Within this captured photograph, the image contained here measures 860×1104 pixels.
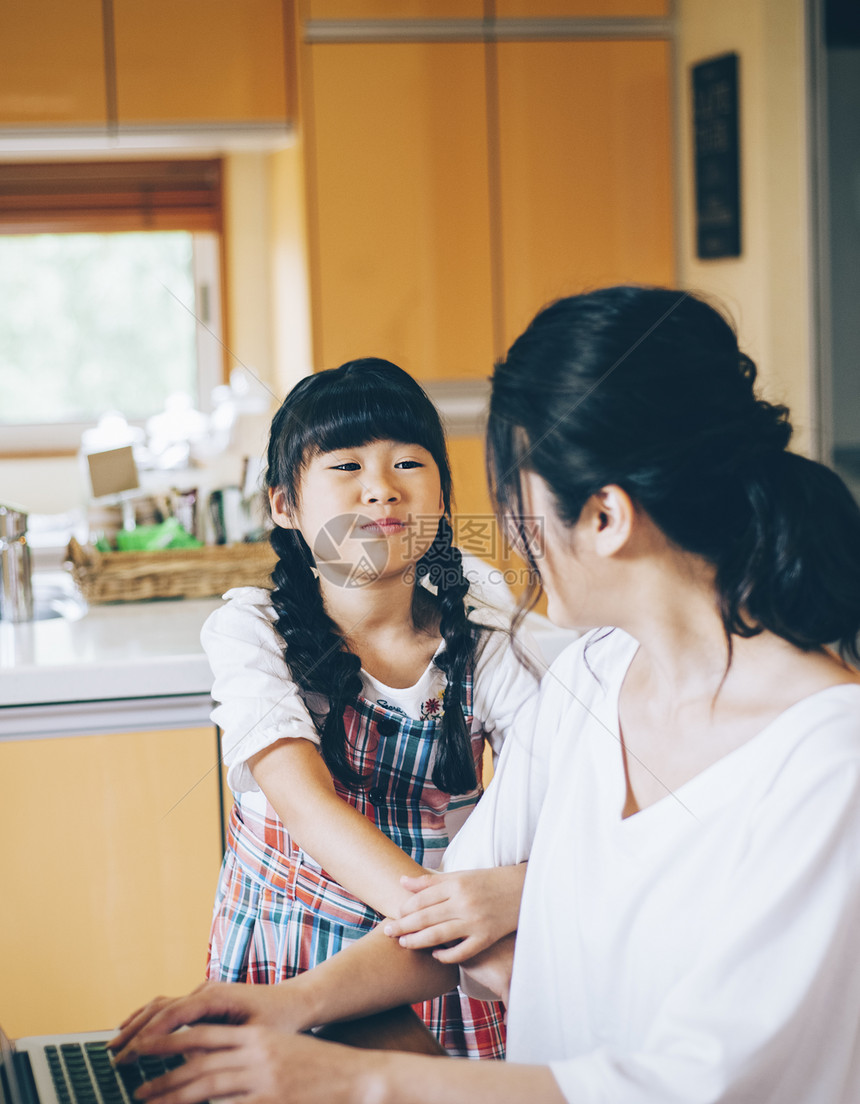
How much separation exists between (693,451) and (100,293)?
299cm

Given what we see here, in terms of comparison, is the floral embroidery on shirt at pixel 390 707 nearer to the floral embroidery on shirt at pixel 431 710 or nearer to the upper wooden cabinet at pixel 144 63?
the floral embroidery on shirt at pixel 431 710

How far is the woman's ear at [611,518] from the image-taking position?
2.49 feet

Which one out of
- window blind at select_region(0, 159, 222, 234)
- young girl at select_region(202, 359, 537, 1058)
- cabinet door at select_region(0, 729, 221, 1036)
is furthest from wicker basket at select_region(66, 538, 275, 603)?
window blind at select_region(0, 159, 222, 234)

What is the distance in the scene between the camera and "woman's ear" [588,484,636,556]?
76cm

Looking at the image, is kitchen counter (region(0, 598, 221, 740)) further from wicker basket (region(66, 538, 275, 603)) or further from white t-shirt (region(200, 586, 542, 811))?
white t-shirt (region(200, 586, 542, 811))

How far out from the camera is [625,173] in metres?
2.86

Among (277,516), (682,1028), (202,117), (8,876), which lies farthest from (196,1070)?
(202,117)

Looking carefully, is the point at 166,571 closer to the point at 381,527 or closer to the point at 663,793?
the point at 381,527

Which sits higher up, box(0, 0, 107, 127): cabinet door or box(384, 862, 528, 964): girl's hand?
box(0, 0, 107, 127): cabinet door

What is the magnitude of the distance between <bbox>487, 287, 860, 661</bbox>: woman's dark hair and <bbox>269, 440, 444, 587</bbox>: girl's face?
0.30 m

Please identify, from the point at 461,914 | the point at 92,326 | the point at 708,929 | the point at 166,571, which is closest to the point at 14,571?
the point at 166,571

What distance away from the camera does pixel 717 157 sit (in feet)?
8.89

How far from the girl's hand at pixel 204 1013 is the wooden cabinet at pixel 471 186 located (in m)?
2.10

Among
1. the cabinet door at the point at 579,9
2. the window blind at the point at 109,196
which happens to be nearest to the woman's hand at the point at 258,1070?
the cabinet door at the point at 579,9
